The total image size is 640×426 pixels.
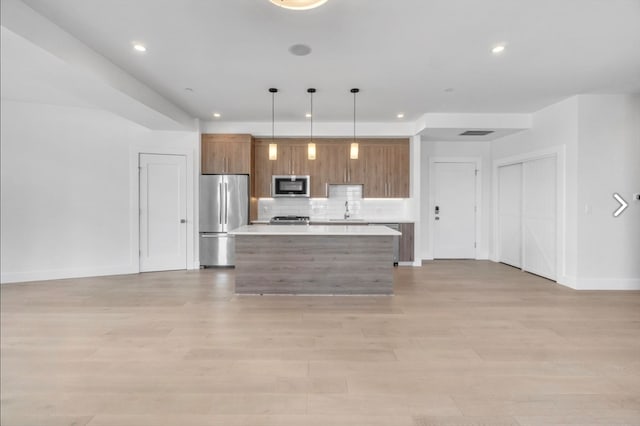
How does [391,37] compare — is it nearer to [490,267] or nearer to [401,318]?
[401,318]

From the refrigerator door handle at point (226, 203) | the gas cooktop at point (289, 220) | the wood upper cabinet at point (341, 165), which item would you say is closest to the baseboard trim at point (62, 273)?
the refrigerator door handle at point (226, 203)

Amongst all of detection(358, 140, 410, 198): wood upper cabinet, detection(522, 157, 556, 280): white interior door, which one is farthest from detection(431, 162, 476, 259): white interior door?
detection(522, 157, 556, 280): white interior door

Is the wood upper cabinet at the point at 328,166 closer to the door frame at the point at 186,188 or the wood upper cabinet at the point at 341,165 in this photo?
the wood upper cabinet at the point at 341,165

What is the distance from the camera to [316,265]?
4.11 metres

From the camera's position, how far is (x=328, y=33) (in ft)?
9.19

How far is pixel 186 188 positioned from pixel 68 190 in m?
1.71

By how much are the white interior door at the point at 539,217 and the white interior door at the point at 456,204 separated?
1.15m

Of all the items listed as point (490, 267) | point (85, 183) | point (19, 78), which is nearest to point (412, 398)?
point (490, 267)

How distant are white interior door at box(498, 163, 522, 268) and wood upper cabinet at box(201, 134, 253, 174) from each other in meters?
4.99

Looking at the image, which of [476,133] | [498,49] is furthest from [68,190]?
[476,133]

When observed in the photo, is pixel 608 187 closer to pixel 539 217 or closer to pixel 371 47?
pixel 539 217

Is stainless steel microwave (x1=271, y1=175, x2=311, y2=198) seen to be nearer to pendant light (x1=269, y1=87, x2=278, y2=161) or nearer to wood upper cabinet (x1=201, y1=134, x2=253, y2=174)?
wood upper cabinet (x1=201, y1=134, x2=253, y2=174)

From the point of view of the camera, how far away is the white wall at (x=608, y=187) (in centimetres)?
435

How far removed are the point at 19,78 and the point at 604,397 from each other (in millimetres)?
6121
